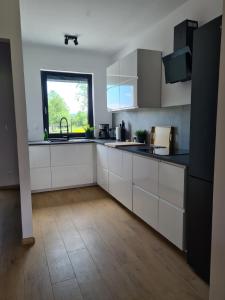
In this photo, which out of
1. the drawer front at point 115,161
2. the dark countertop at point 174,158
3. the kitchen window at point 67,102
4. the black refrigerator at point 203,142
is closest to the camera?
the black refrigerator at point 203,142

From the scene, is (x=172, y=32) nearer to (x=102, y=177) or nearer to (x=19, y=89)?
(x=19, y=89)

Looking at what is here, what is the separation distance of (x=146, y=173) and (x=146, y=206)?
39 centimetres

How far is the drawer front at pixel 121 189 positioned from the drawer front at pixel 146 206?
139 mm

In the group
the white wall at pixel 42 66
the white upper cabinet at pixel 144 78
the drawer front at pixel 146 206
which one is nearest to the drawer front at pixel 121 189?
the drawer front at pixel 146 206

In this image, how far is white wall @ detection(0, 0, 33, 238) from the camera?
6.72 feet

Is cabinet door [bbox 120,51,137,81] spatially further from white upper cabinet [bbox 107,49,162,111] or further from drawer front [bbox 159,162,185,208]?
drawer front [bbox 159,162,185,208]

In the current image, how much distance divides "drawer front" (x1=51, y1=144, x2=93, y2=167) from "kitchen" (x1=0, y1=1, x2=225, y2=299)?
0.02 m

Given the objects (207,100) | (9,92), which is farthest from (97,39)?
(207,100)

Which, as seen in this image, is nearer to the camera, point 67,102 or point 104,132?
point 67,102

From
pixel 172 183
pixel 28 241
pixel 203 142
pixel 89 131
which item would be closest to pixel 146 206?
pixel 172 183

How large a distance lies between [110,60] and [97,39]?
97 cm

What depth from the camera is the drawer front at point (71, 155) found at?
3902 mm

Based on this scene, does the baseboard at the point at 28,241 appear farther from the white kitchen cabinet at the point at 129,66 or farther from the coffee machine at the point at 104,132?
the coffee machine at the point at 104,132

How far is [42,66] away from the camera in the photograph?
159 inches
